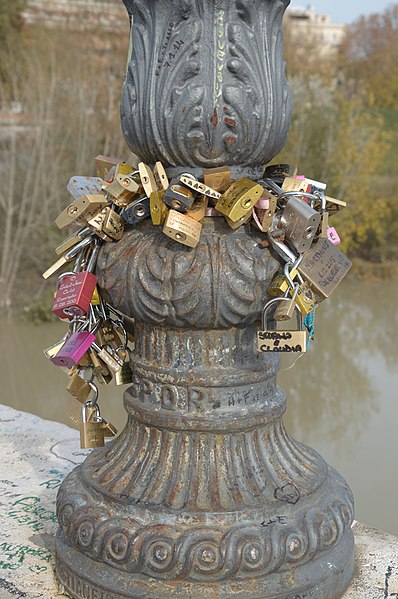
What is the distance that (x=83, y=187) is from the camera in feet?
6.23

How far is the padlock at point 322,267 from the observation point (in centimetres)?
171

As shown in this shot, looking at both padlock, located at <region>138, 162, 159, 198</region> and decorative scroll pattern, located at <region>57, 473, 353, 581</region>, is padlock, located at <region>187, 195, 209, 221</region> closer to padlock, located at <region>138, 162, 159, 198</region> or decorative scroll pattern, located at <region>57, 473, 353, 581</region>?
padlock, located at <region>138, 162, 159, 198</region>

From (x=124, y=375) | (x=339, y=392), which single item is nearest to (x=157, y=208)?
(x=124, y=375)

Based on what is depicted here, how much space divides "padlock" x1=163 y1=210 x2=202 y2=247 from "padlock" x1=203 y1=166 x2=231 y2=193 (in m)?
0.11

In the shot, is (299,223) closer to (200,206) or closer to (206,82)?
(200,206)

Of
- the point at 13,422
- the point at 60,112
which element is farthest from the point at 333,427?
the point at 60,112

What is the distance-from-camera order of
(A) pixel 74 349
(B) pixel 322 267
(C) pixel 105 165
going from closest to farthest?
(B) pixel 322 267 < (A) pixel 74 349 < (C) pixel 105 165

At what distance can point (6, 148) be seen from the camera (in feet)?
28.5

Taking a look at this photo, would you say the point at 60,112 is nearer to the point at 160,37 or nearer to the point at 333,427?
the point at 333,427

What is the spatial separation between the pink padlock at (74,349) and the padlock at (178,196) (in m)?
0.44

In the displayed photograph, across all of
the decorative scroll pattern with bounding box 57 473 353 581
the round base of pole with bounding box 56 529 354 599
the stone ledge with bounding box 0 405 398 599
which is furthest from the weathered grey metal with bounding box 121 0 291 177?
the stone ledge with bounding box 0 405 398 599

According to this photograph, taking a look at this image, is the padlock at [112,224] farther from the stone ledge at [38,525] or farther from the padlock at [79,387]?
the stone ledge at [38,525]

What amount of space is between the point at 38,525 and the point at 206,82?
1.43 m

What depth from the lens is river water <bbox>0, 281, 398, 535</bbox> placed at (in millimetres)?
4188
